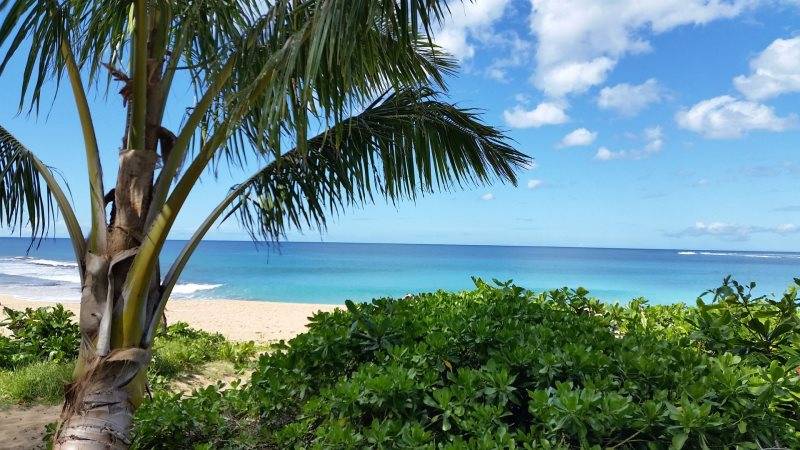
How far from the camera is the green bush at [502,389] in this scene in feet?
5.72

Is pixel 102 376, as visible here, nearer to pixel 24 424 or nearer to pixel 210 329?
pixel 24 424

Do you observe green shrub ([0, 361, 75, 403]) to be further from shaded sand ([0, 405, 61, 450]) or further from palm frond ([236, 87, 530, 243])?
palm frond ([236, 87, 530, 243])

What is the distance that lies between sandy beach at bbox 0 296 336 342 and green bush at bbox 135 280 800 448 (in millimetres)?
6479

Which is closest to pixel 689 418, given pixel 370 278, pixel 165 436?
pixel 165 436

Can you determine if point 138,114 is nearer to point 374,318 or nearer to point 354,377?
point 374,318

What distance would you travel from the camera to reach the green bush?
1.74 m

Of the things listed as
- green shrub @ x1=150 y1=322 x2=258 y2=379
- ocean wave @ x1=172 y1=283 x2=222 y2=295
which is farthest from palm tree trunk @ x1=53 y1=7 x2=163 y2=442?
ocean wave @ x1=172 y1=283 x2=222 y2=295

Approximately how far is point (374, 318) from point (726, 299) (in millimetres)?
1851

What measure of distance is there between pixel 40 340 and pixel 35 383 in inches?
55.7

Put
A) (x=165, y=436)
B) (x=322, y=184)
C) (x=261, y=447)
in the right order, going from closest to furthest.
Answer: (x=261, y=447)
(x=165, y=436)
(x=322, y=184)

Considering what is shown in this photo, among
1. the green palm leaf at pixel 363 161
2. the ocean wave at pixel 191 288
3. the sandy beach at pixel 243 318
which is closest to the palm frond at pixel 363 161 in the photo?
the green palm leaf at pixel 363 161

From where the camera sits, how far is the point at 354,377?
209 centimetres

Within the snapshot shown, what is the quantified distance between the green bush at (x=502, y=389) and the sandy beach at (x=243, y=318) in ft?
21.3

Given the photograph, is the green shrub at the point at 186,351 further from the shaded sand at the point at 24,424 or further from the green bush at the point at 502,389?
the green bush at the point at 502,389
